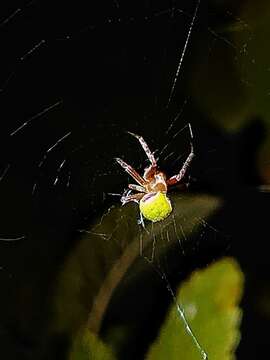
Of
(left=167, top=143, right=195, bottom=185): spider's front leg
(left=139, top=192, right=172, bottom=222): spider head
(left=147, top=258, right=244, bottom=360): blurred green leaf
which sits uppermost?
(left=167, top=143, right=195, bottom=185): spider's front leg

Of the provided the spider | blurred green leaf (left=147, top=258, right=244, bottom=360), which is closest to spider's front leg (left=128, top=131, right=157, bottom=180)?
the spider

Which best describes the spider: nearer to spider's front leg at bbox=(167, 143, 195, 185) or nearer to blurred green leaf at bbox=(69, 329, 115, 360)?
spider's front leg at bbox=(167, 143, 195, 185)

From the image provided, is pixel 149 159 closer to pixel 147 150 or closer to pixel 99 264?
pixel 147 150

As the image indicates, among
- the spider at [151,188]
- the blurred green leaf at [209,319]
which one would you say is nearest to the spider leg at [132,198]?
the spider at [151,188]

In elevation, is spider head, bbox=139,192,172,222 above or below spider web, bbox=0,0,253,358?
below

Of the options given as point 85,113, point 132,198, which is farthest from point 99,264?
point 85,113

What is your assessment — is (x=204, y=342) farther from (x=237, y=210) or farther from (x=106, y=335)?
(x=237, y=210)

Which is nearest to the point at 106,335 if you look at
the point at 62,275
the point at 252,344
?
the point at 62,275
